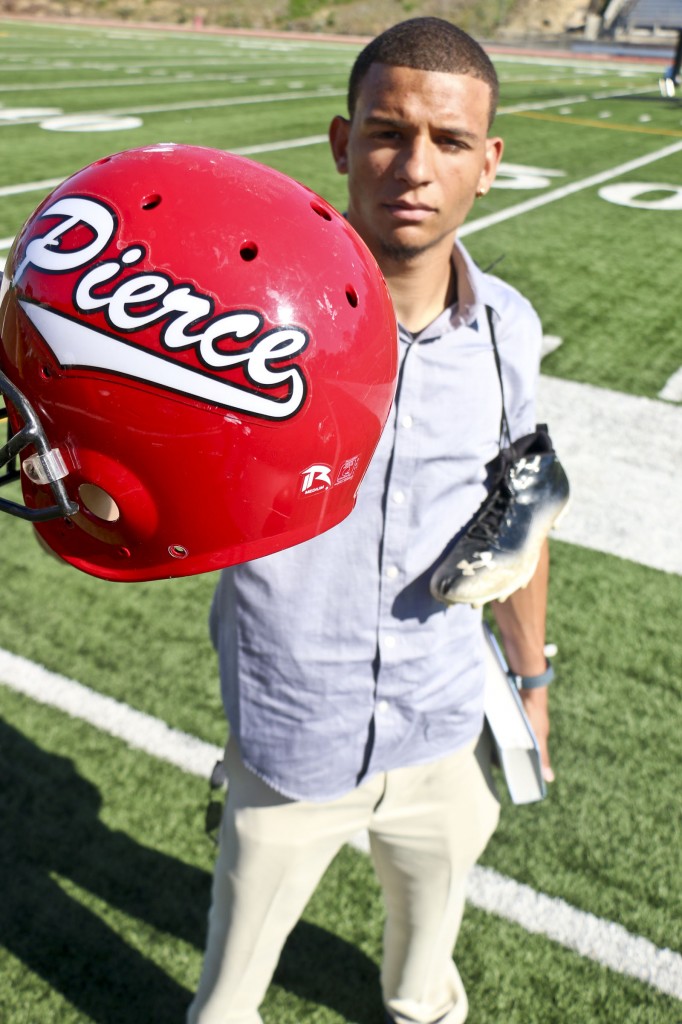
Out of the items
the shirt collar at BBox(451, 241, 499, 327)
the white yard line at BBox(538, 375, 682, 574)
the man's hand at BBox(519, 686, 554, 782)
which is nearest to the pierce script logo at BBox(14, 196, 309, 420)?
the shirt collar at BBox(451, 241, 499, 327)

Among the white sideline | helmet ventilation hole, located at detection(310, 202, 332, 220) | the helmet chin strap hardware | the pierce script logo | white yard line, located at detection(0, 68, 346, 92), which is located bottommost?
the white sideline

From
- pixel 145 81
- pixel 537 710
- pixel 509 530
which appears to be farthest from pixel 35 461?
pixel 145 81

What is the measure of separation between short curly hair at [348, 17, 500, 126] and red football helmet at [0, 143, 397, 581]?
1.48 feet

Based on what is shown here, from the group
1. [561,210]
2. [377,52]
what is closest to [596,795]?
[377,52]

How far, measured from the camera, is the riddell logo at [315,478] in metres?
1.62

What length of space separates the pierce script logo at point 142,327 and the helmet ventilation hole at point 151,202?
0.18 feet

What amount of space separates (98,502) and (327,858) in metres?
1.04

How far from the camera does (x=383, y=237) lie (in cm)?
194

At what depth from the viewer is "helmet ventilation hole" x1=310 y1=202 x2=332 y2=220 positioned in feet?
5.29

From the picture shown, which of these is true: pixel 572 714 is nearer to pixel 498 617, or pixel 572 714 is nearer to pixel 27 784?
pixel 498 617

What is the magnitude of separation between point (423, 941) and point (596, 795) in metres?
1.28

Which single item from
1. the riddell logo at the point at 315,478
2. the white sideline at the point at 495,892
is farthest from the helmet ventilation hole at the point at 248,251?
the white sideline at the point at 495,892

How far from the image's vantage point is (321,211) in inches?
64.1

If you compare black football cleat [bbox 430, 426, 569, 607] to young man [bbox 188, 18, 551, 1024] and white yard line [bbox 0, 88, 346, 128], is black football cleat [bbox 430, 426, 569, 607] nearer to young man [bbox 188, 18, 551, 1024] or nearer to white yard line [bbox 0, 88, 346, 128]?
young man [bbox 188, 18, 551, 1024]
